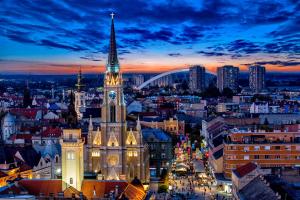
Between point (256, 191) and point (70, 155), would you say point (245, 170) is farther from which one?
point (70, 155)

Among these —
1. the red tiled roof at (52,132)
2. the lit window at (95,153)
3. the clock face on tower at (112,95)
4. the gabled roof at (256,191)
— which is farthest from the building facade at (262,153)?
the red tiled roof at (52,132)

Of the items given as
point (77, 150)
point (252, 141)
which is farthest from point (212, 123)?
point (77, 150)

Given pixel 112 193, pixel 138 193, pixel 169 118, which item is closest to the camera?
pixel 112 193

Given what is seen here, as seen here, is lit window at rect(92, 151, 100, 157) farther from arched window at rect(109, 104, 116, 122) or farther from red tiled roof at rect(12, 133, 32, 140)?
red tiled roof at rect(12, 133, 32, 140)

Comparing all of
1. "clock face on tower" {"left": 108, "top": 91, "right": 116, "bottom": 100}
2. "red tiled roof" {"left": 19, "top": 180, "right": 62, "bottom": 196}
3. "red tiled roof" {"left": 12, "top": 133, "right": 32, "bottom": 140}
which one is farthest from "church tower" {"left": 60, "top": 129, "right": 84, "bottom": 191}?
"red tiled roof" {"left": 12, "top": 133, "right": 32, "bottom": 140}

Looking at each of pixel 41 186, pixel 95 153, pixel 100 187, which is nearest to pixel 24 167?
pixel 95 153

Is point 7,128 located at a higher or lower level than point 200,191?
higher

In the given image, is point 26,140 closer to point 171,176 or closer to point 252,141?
point 171,176
